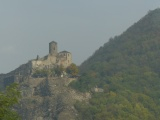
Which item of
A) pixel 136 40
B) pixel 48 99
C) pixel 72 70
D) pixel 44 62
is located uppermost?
pixel 136 40

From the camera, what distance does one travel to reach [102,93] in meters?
95.1

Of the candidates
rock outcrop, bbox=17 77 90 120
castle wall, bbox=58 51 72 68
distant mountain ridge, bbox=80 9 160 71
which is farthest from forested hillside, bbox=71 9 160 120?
castle wall, bbox=58 51 72 68

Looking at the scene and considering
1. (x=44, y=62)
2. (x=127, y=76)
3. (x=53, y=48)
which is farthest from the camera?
(x=127, y=76)

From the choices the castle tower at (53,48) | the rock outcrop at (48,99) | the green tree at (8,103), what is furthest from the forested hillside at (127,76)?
the green tree at (8,103)

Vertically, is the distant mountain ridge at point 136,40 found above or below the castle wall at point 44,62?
above

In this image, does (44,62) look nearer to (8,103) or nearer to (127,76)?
(127,76)

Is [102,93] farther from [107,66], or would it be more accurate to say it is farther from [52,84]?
[107,66]

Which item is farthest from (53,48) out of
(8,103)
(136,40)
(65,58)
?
(8,103)

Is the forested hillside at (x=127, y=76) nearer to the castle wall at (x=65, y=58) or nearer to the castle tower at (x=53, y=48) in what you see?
the castle wall at (x=65, y=58)

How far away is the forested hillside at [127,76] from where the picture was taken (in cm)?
8956

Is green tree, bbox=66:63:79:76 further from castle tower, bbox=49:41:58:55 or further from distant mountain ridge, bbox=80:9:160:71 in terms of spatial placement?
distant mountain ridge, bbox=80:9:160:71

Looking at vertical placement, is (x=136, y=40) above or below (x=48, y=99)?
above

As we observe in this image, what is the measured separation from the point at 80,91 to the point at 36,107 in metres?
6.90

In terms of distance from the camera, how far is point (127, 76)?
11294 centimetres
